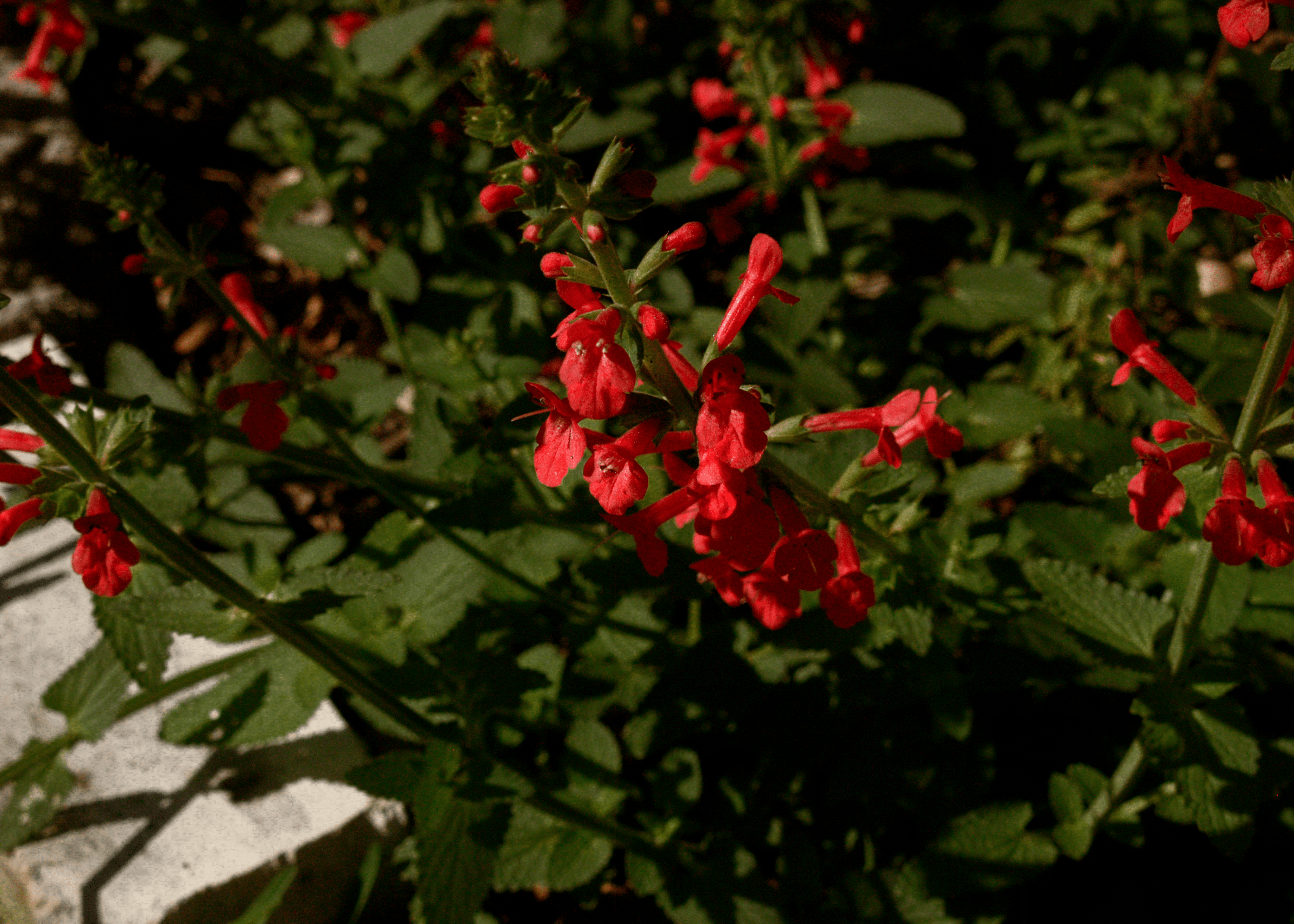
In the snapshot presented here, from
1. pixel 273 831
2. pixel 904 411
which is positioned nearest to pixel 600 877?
pixel 273 831

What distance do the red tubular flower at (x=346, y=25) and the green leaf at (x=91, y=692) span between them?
3.32 metres

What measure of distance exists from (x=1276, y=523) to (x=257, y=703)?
96.6 inches

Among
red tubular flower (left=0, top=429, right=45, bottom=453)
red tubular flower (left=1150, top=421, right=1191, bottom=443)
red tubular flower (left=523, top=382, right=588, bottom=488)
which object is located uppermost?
red tubular flower (left=0, top=429, right=45, bottom=453)

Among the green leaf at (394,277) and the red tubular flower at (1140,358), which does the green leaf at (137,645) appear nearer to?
the green leaf at (394,277)

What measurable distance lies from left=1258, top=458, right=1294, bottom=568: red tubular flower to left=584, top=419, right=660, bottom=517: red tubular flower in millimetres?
1137

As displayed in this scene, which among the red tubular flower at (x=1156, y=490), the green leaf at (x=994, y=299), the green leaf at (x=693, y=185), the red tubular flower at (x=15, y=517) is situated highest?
the red tubular flower at (x=15, y=517)

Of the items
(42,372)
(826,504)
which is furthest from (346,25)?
(826,504)

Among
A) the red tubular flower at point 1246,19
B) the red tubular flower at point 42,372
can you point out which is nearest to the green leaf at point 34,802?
the red tubular flower at point 42,372

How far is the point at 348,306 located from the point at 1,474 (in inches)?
142

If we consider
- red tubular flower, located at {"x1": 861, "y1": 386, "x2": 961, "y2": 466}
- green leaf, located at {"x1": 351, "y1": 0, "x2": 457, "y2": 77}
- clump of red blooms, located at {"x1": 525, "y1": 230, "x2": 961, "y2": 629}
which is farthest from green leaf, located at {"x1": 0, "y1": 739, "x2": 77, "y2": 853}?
green leaf, located at {"x1": 351, "y1": 0, "x2": 457, "y2": 77}

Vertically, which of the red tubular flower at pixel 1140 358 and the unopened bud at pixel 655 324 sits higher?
the unopened bud at pixel 655 324

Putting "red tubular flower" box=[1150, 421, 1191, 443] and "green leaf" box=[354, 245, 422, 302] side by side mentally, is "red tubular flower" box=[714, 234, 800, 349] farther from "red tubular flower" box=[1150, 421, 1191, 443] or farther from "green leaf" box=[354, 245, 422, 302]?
"green leaf" box=[354, 245, 422, 302]

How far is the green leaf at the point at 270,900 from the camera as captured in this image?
271cm

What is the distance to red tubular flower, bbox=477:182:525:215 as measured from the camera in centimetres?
165
